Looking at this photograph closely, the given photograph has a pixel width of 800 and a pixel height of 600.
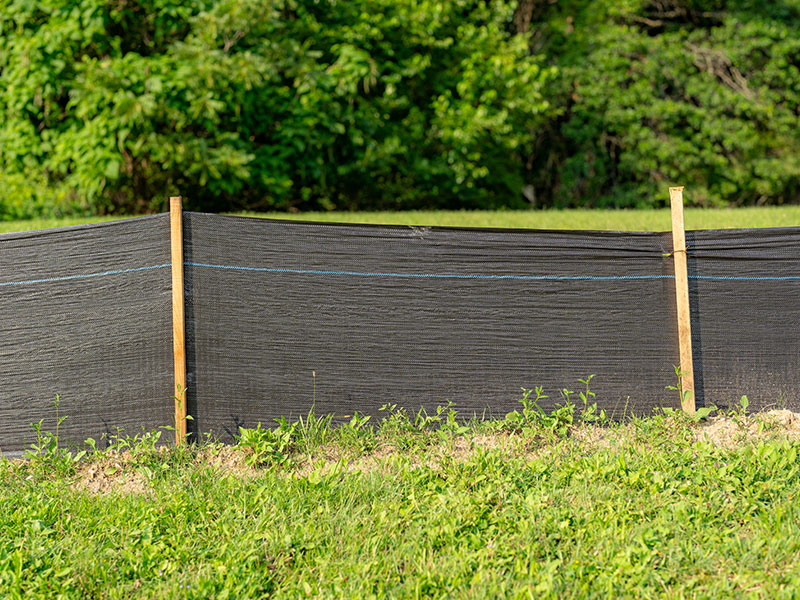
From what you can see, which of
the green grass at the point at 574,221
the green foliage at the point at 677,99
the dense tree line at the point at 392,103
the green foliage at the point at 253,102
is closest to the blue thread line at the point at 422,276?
the green grass at the point at 574,221

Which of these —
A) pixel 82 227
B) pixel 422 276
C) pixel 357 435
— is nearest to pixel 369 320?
pixel 422 276

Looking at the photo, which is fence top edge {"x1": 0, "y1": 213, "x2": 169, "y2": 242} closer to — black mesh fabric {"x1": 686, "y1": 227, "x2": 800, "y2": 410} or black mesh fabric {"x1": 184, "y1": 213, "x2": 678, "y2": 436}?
black mesh fabric {"x1": 184, "y1": 213, "x2": 678, "y2": 436}

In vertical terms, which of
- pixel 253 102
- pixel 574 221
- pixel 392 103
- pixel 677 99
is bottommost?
pixel 574 221

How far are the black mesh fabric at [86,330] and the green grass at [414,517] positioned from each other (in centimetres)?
27

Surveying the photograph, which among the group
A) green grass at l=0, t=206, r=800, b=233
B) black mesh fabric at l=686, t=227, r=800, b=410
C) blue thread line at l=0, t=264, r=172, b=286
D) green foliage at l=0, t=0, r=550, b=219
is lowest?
A: black mesh fabric at l=686, t=227, r=800, b=410

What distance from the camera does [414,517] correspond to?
3430 millimetres

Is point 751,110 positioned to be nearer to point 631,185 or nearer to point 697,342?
point 631,185

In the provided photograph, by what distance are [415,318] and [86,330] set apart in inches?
76.7

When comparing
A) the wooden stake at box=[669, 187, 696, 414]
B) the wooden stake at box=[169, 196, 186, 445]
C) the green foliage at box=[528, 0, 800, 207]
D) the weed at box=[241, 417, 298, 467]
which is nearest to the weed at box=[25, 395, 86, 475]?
the wooden stake at box=[169, 196, 186, 445]

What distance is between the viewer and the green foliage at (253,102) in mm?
10070

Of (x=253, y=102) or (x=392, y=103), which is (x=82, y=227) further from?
(x=392, y=103)

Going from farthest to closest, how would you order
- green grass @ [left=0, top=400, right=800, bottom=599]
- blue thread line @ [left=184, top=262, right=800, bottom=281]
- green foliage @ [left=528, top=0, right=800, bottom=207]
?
green foliage @ [left=528, top=0, right=800, bottom=207], blue thread line @ [left=184, top=262, right=800, bottom=281], green grass @ [left=0, top=400, right=800, bottom=599]

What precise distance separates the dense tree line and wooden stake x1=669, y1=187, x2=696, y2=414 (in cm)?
691

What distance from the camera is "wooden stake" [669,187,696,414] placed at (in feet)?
15.3
